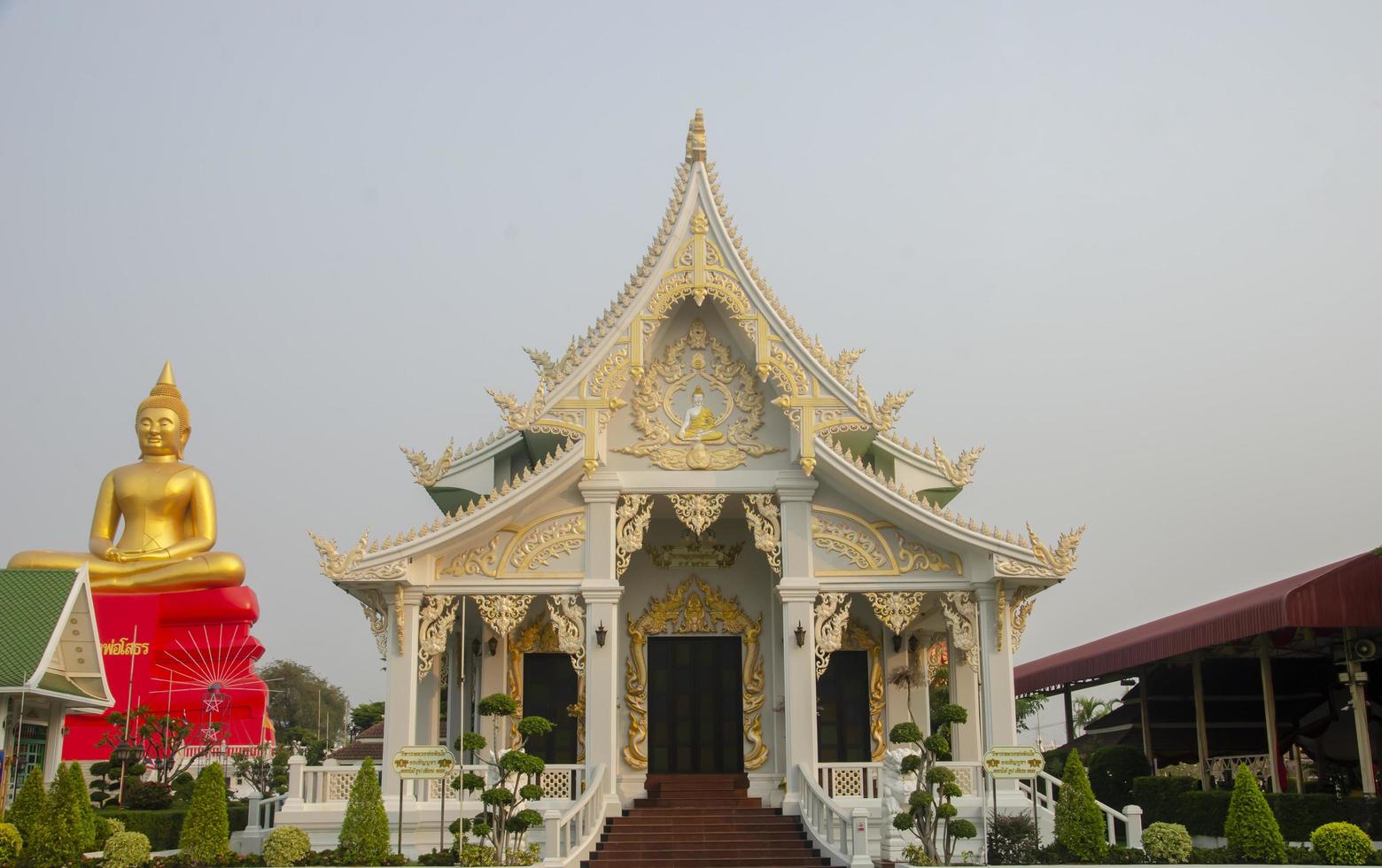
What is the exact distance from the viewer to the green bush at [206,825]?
1423cm

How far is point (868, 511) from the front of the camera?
1741 centimetres

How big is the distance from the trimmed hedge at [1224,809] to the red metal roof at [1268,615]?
6.22ft

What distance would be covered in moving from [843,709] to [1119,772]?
7.21 m

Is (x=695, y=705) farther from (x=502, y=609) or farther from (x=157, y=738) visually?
(x=157, y=738)

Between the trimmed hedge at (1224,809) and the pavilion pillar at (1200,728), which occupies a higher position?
the pavilion pillar at (1200,728)

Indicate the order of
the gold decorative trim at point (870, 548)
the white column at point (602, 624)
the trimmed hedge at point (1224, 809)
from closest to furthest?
1. the trimmed hedge at point (1224, 809)
2. the white column at point (602, 624)
3. the gold decorative trim at point (870, 548)

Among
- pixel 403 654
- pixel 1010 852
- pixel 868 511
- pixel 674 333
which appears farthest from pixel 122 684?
pixel 1010 852

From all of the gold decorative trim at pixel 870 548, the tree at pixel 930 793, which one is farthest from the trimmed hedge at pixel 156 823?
the tree at pixel 930 793

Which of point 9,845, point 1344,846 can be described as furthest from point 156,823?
point 1344,846

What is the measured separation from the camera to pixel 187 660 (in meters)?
23.8

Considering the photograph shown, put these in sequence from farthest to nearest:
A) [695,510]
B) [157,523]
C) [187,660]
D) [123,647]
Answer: [157,523]
[187,660]
[123,647]
[695,510]

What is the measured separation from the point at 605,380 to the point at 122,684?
1158 cm

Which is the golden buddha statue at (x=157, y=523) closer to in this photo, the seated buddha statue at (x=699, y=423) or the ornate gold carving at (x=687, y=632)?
the ornate gold carving at (x=687, y=632)

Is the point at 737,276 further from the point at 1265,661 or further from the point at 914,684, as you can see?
the point at 1265,661
